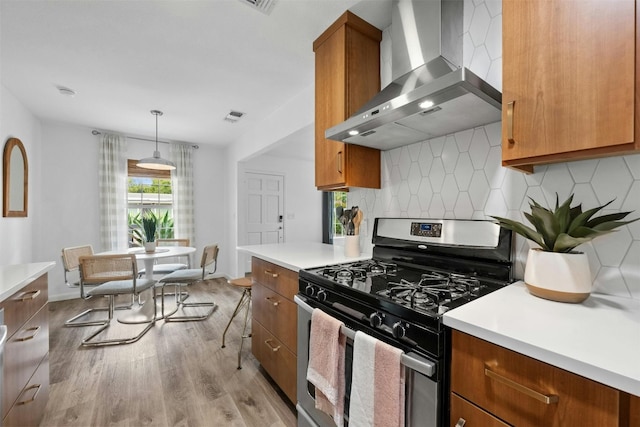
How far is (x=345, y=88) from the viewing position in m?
1.75

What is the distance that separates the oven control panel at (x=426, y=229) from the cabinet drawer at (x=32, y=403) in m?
2.05

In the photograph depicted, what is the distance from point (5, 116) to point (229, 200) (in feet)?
9.39

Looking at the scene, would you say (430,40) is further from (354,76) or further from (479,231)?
(479,231)

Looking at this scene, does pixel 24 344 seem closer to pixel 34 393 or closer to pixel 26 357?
pixel 26 357

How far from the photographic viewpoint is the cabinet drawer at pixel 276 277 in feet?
5.20

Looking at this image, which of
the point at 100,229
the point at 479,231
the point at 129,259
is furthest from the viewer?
the point at 100,229

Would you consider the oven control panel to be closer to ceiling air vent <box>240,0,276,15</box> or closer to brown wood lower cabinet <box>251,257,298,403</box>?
brown wood lower cabinet <box>251,257,298,403</box>

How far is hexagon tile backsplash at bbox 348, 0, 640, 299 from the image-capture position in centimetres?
98

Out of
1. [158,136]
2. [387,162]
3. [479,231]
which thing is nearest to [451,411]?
[479,231]

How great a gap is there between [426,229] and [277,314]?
3.49 ft

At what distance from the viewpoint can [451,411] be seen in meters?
0.83

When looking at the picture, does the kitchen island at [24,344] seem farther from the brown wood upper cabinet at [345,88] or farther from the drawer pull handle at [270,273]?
the brown wood upper cabinet at [345,88]

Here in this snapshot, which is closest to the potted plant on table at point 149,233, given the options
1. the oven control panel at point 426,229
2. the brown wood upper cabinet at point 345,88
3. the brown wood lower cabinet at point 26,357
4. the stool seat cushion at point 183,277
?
the stool seat cushion at point 183,277

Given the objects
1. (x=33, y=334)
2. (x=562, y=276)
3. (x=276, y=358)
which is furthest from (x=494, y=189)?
(x=33, y=334)
